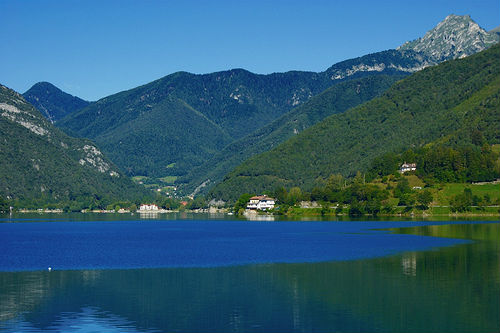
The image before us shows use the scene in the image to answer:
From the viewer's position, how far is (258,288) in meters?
59.3

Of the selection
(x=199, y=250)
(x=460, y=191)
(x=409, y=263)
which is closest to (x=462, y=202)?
(x=460, y=191)

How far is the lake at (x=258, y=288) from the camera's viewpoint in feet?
151

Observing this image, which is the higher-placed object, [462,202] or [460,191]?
[460,191]

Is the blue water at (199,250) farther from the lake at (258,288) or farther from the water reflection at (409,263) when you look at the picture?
the water reflection at (409,263)

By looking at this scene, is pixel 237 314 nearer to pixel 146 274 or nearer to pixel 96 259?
pixel 146 274

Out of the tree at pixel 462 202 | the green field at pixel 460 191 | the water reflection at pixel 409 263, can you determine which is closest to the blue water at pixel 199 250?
the water reflection at pixel 409 263

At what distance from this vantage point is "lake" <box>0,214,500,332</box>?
45906 millimetres

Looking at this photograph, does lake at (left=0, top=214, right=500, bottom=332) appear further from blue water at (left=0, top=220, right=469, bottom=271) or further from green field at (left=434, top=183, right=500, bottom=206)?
green field at (left=434, top=183, right=500, bottom=206)

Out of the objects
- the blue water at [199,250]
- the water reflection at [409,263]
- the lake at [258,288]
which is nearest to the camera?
the lake at [258,288]

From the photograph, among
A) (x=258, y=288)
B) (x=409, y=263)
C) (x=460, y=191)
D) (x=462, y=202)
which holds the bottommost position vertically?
(x=258, y=288)

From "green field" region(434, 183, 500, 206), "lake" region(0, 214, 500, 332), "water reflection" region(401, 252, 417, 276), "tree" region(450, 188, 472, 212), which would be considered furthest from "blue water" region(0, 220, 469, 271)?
"green field" region(434, 183, 500, 206)

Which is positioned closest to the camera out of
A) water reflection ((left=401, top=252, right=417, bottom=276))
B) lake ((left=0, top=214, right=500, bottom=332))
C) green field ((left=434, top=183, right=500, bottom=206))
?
lake ((left=0, top=214, right=500, bottom=332))

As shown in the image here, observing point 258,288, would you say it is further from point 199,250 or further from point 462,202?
point 462,202

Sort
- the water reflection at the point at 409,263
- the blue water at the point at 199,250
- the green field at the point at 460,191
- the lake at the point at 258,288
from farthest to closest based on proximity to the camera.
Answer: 1. the green field at the point at 460,191
2. the blue water at the point at 199,250
3. the water reflection at the point at 409,263
4. the lake at the point at 258,288
